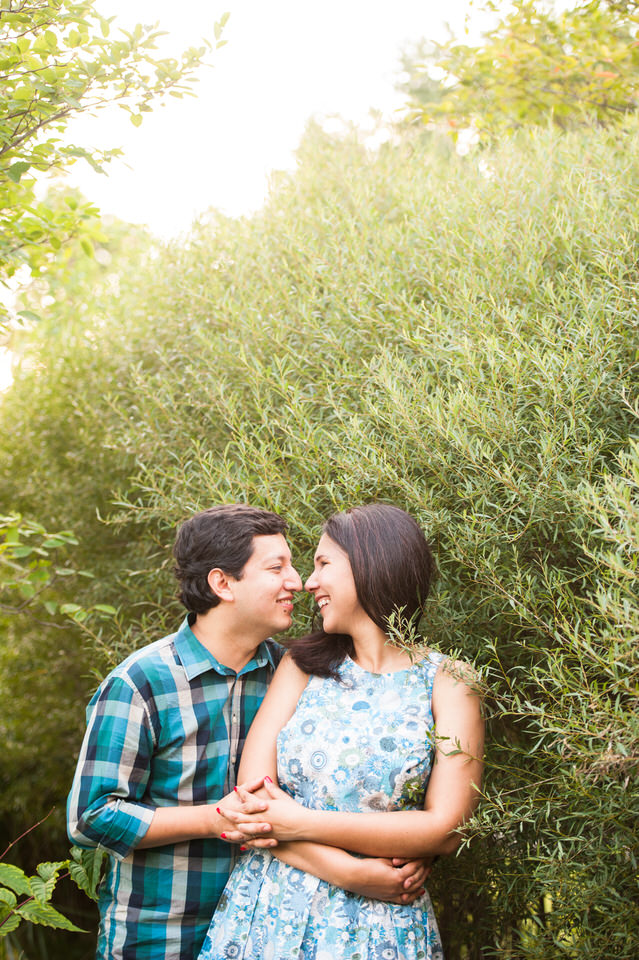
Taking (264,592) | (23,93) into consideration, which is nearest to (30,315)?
(23,93)

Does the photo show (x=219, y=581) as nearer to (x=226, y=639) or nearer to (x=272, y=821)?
(x=226, y=639)

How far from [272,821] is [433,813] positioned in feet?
1.37

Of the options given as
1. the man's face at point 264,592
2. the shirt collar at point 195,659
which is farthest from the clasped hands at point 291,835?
the man's face at point 264,592

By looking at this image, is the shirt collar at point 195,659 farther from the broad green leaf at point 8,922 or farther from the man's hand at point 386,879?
the broad green leaf at point 8,922

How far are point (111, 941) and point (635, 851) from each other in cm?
143

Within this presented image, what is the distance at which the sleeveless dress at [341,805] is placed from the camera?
1.99 meters

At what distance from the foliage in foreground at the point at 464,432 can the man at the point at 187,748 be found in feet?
1.36

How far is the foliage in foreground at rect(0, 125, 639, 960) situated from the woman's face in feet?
1.07

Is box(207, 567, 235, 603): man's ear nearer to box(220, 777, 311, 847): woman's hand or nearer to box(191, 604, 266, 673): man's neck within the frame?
box(191, 604, 266, 673): man's neck

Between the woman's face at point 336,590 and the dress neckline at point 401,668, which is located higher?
the woman's face at point 336,590

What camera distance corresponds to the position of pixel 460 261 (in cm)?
312

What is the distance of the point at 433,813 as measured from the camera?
78.2 inches

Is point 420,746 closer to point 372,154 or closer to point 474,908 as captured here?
point 474,908

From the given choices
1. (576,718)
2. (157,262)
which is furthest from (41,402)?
(576,718)
